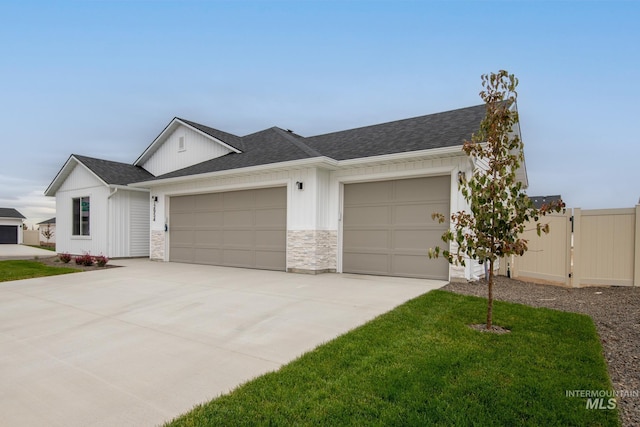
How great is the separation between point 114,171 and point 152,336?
1346cm

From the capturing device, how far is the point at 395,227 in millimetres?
8906

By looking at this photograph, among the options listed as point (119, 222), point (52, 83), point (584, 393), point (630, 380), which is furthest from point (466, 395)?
point (52, 83)

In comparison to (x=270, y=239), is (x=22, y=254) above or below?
below

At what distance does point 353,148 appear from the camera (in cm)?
1036

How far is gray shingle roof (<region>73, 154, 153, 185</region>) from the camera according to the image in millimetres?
14305

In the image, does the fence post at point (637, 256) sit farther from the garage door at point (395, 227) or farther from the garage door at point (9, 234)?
the garage door at point (9, 234)

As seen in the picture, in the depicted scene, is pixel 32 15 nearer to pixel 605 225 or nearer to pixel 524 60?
pixel 524 60

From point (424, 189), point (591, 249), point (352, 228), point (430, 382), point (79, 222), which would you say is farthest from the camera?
point (79, 222)

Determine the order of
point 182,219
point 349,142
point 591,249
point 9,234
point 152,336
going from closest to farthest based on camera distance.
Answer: point 152,336 < point 591,249 < point 349,142 < point 182,219 < point 9,234

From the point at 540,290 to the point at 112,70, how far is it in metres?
15.8

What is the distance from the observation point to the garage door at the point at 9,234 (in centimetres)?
3136

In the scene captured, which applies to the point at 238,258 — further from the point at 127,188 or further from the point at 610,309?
the point at 610,309

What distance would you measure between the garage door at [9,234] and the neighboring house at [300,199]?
968 inches

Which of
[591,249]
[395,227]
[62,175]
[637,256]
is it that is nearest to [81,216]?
[62,175]
